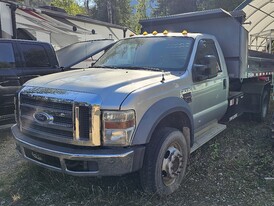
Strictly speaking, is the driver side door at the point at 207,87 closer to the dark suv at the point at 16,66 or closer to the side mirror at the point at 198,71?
the side mirror at the point at 198,71

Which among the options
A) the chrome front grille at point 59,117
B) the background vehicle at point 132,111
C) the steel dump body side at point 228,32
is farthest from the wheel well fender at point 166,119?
the steel dump body side at point 228,32

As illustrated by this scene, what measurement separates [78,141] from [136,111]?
2.25 ft

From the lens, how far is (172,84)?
4.07m

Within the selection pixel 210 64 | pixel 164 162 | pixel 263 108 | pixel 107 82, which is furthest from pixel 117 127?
pixel 263 108

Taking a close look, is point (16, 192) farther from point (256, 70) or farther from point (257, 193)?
point (256, 70)

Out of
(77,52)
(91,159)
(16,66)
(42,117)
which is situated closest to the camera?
(91,159)

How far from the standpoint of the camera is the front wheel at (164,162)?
3.63 meters

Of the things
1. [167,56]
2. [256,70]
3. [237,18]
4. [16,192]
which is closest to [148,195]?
[16,192]

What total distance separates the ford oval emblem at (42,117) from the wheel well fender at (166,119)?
0.98 meters

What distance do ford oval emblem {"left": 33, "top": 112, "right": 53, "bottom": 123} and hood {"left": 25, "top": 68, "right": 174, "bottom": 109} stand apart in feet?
1.10

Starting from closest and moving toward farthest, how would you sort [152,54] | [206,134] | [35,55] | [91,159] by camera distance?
[91,159] < [152,54] < [206,134] < [35,55]

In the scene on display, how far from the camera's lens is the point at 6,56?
21.2 ft

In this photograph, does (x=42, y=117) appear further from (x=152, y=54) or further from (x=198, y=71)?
(x=198, y=71)

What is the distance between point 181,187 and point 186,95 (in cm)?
121
